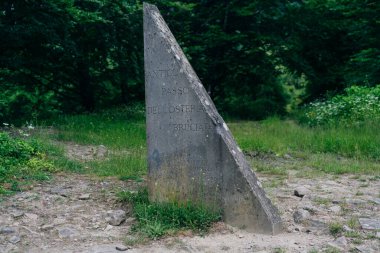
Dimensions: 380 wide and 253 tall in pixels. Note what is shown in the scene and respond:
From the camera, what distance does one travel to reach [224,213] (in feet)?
17.1

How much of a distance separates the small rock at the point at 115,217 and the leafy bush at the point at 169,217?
0.49ft

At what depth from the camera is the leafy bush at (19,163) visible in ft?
21.0

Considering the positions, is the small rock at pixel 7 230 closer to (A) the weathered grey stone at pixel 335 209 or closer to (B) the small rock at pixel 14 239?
(B) the small rock at pixel 14 239

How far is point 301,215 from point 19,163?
4090 millimetres

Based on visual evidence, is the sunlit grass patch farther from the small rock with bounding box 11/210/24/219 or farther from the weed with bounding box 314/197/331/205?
the weed with bounding box 314/197/331/205

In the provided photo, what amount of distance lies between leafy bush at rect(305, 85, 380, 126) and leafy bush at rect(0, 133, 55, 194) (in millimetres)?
6747

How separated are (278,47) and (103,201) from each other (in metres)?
11.2

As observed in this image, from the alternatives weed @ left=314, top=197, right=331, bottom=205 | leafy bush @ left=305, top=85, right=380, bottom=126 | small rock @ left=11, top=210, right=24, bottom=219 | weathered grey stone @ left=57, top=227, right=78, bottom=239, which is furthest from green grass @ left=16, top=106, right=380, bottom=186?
weathered grey stone @ left=57, top=227, right=78, bottom=239

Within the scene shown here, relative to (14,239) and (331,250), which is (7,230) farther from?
(331,250)

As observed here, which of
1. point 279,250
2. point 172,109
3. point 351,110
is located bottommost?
point 279,250

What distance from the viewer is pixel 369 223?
17.0ft

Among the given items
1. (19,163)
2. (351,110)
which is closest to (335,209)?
(19,163)

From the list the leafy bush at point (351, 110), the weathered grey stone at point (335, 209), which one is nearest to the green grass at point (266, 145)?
the leafy bush at point (351, 110)

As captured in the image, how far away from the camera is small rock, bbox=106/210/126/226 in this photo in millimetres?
5309
